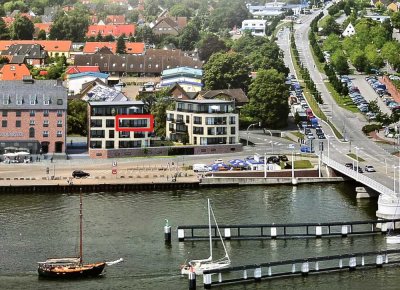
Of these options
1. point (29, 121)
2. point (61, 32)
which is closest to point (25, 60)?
point (61, 32)

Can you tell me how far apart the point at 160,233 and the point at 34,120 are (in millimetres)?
17334

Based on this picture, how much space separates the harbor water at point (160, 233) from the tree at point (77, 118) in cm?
1231

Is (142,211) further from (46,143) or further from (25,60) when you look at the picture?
(25,60)

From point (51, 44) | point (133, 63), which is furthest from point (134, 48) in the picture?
point (133, 63)

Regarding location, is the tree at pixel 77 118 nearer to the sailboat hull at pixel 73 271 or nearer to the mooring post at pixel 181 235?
the mooring post at pixel 181 235

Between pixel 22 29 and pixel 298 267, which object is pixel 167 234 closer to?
pixel 298 267

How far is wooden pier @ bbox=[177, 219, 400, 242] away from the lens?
43156mm

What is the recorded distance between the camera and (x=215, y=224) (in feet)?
145

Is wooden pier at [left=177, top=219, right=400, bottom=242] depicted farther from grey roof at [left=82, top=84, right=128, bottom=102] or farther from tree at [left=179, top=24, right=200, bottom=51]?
tree at [left=179, top=24, right=200, bottom=51]

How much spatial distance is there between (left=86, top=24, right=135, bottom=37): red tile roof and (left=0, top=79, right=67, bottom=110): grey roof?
46.1 metres

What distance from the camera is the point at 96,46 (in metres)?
96.0

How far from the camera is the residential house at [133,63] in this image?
282ft

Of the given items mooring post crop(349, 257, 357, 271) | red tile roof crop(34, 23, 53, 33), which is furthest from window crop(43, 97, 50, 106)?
red tile roof crop(34, 23, 53, 33)

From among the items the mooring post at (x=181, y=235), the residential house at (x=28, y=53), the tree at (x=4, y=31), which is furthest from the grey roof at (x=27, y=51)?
the mooring post at (x=181, y=235)
